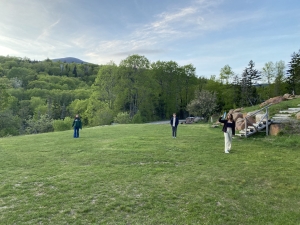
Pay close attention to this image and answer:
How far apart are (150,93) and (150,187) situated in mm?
43349

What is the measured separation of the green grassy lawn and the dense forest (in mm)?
29140

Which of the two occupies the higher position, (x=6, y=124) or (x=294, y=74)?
(x=294, y=74)

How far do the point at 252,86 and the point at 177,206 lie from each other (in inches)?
2036

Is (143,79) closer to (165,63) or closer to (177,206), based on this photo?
(165,63)

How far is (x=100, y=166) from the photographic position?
30.2 feet

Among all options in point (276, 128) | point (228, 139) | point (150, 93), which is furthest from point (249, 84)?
point (228, 139)

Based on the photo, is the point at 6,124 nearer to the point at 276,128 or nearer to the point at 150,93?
the point at 150,93

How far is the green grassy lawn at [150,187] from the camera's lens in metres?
5.20

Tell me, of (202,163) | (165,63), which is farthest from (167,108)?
(202,163)

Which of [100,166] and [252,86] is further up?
[252,86]

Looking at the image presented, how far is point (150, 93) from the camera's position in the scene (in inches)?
1961

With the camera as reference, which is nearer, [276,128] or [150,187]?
[150,187]

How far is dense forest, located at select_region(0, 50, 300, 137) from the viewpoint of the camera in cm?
4363

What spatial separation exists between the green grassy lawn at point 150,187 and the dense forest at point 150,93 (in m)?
29.1
